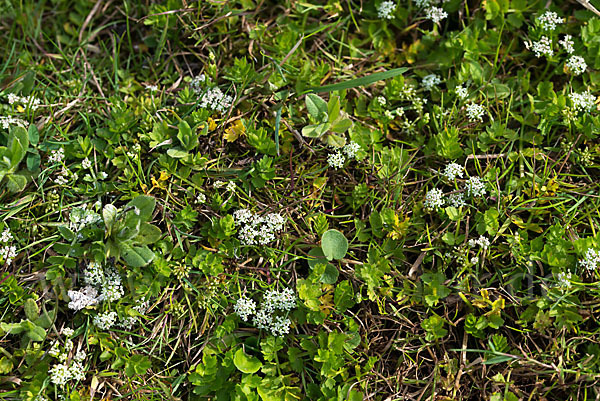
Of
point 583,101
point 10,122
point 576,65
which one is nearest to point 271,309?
point 10,122

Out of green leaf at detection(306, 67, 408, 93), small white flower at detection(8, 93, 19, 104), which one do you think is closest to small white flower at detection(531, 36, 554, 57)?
green leaf at detection(306, 67, 408, 93)

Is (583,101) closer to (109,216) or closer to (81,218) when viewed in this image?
(109,216)

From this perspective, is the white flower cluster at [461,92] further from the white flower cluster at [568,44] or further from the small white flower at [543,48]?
the white flower cluster at [568,44]

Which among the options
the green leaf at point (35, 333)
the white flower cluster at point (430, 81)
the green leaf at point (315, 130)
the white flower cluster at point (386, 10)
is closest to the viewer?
the green leaf at point (35, 333)

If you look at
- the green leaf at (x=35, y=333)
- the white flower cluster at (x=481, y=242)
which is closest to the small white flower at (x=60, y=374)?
the green leaf at (x=35, y=333)

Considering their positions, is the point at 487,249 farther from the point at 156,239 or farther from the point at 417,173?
the point at 156,239

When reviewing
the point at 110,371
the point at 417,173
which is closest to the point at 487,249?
the point at 417,173
